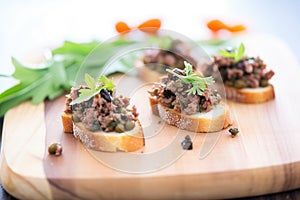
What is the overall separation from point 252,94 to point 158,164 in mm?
1242

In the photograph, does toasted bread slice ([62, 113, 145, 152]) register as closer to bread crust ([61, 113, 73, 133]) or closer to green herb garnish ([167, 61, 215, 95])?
bread crust ([61, 113, 73, 133])

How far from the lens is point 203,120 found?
3.96 metres

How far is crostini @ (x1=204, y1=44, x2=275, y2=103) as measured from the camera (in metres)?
4.50

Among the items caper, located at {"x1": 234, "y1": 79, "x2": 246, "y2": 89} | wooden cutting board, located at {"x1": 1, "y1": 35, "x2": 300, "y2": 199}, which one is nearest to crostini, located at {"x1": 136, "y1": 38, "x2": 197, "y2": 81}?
caper, located at {"x1": 234, "y1": 79, "x2": 246, "y2": 89}

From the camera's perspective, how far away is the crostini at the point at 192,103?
3932mm

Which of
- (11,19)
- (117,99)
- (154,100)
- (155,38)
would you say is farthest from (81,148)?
(11,19)

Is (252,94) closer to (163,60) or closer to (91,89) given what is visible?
(163,60)

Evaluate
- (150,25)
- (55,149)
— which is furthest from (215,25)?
(55,149)

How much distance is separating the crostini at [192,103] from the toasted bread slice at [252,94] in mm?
420

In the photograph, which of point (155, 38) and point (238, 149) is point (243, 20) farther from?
point (238, 149)

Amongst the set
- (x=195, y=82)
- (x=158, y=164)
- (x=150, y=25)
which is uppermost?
(x=195, y=82)

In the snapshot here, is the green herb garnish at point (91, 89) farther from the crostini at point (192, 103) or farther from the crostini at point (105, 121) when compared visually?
the crostini at point (192, 103)

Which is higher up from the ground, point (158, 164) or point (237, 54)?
point (237, 54)

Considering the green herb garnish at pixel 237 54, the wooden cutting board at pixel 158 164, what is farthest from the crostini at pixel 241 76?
the wooden cutting board at pixel 158 164
